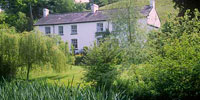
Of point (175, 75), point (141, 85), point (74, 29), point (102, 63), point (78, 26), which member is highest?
point (78, 26)

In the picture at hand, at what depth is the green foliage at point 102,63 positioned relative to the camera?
814cm

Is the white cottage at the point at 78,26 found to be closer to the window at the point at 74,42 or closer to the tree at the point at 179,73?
the window at the point at 74,42

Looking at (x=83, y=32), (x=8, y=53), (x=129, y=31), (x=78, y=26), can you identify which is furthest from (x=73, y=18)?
(x=129, y=31)

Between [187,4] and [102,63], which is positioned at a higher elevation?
[187,4]

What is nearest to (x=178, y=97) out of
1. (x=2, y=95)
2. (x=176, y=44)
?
(x=176, y=44)

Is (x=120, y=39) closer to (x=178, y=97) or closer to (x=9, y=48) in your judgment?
(x=178, y=97)

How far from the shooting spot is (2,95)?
419 cm

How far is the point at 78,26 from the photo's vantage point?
29.2m

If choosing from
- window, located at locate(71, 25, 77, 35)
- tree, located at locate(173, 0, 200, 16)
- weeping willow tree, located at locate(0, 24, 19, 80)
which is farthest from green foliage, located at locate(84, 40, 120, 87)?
window, located at locate(71, 25, 77, 35)

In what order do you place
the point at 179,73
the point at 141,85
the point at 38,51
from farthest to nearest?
the point at 38,51, the point at 141,85, the point at 179,73

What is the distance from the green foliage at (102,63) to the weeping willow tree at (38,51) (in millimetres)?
3951

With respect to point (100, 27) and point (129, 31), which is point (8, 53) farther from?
point (100, 27)

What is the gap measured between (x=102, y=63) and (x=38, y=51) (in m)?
5.01

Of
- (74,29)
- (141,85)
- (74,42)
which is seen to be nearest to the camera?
(141,85)
